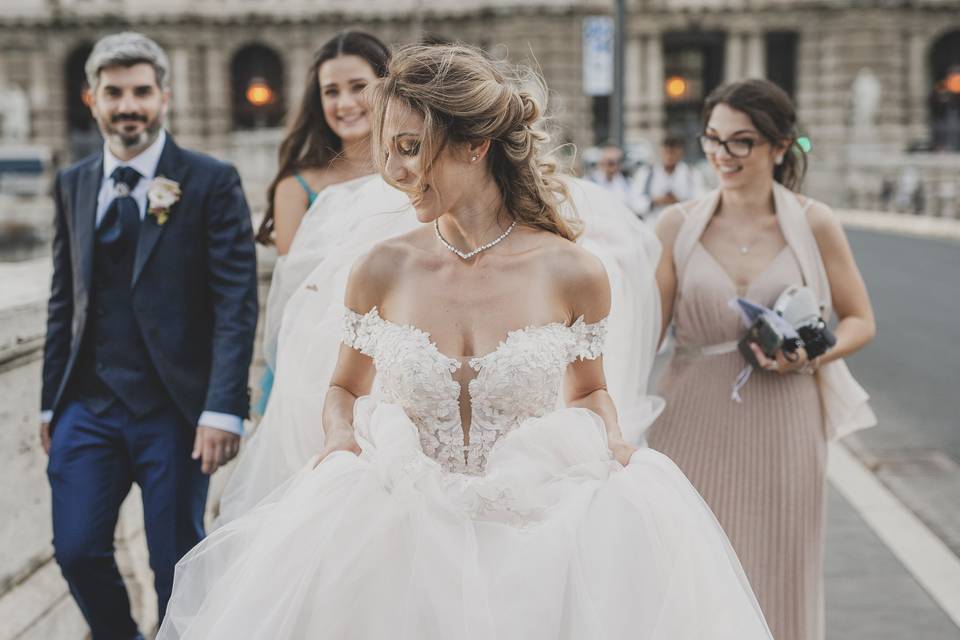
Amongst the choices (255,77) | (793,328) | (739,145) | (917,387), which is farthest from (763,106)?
(255,77)

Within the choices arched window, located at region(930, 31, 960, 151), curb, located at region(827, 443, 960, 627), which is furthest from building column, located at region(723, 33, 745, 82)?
curb, located at region(827, 443, 960, 627)

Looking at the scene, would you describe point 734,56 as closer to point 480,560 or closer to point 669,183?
point 669,183

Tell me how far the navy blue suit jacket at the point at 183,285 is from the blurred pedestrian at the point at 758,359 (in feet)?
5.58

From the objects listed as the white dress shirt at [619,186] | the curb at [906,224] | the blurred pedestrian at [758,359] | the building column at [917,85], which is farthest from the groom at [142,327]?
the building column at [917,85]

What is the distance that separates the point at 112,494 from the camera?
161 inches

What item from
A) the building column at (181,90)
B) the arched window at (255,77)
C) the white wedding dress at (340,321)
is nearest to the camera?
the white wedding dress at (340,321)

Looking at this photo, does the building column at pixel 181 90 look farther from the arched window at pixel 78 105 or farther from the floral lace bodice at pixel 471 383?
the floral lace bodice at pixel 471 383

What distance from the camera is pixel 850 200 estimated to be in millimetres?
39094

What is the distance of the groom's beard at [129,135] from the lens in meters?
4.29

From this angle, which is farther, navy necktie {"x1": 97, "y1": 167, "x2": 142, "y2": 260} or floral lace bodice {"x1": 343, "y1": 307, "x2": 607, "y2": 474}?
navy necktie {"x1": 97, "y1": 167, "x2": 142, "y2": 260}

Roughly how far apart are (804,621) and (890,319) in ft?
36.5

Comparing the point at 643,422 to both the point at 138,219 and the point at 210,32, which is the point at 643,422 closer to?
the point at 138,219

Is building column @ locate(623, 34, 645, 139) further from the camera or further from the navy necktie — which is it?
the navy necktie

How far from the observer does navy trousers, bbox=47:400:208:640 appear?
396 centimetres
